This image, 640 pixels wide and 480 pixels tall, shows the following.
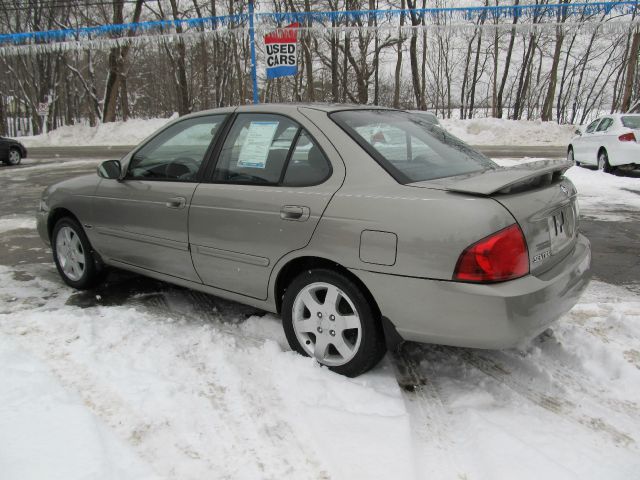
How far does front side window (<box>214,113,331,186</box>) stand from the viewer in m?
3.02

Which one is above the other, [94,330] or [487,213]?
[487,213]

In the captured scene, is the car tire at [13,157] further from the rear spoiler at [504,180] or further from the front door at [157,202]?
the rear spoiler at [504,180]

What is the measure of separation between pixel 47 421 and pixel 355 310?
1572mm

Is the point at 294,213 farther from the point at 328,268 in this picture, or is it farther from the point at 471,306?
the point at 471,306

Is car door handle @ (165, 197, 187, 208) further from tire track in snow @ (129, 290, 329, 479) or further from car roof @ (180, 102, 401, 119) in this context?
tire track in snow @ (129, 290, 329, 479)

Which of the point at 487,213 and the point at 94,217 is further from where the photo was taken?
the point at 94,217

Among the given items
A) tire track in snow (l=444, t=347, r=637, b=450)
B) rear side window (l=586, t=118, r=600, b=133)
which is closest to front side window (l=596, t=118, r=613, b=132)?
rear side window (l=586, t=118, r=600, b=133)

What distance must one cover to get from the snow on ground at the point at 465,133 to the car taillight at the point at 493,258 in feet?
74.9

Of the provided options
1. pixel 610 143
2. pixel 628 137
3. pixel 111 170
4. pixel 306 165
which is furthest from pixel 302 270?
pixel 610 143

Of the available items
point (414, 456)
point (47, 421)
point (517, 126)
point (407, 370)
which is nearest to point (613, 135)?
point (407, 370)

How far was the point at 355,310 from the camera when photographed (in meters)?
2.77

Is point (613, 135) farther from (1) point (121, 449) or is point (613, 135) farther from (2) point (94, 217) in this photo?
(1) point (121, 449)

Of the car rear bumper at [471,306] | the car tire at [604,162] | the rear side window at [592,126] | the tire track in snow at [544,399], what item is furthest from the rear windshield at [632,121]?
the car rear bumper at [471,306]

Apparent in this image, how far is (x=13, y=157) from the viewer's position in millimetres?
17406
